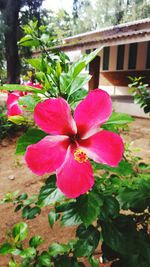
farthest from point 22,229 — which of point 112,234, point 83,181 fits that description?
point 83,181

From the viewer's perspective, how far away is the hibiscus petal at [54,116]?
628 millimetres

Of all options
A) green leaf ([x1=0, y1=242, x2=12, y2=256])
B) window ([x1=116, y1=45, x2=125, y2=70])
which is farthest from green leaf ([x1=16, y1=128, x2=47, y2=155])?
window ([x1=116, y1=45, x2=125, y2=70])

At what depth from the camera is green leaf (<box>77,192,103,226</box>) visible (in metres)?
0.77

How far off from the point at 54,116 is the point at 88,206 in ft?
1.01

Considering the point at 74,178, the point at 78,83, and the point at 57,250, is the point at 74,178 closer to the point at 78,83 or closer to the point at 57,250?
the point at 78,83

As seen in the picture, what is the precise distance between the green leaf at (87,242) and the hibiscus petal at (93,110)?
0.59 meters

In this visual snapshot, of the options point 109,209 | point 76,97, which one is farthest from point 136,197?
point 76,97

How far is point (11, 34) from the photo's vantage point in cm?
1391

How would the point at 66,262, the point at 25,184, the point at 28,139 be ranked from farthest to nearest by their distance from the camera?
1. the point at 25,184
2. the point at 66,262
3. the point at 28,139

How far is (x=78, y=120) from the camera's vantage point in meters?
0.67

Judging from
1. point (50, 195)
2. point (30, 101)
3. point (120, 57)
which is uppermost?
point (30, 101)

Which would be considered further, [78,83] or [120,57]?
[120,57]

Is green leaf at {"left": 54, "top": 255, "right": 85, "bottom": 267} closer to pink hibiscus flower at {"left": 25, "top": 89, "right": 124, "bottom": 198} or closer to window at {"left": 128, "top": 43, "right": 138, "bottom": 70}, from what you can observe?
pink hibiscus flower at {"left": 25, "top": 89, "right": 124, "bottom": 198}

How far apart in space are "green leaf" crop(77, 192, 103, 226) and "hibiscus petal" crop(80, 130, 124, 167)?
0.21m
